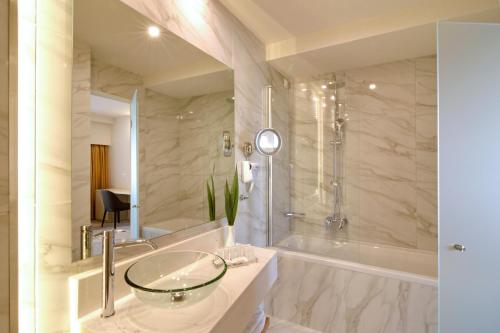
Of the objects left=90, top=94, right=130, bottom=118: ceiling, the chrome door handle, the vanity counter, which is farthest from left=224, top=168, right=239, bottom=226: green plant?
the chrome door handle

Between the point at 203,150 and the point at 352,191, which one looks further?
the point at 352,191

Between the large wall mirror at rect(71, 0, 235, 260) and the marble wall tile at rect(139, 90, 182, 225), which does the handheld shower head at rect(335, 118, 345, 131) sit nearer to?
the large wall mirror at rect(71, 0, 235, 260)

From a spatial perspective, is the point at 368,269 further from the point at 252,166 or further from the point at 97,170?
the point at 97,170

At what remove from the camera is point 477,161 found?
136cm

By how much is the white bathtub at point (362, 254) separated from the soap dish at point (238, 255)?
2.56 feet

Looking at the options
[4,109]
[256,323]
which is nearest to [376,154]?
[256,323]

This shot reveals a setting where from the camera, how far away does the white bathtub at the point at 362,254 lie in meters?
2.27

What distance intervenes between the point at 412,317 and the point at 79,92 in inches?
97.4

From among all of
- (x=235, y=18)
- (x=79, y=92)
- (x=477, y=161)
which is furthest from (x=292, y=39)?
(x=79, y=92)

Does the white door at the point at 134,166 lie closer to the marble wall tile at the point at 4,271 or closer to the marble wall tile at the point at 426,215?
the marble wall tile at the point at 4,271

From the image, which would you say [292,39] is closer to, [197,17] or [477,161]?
[197,17]

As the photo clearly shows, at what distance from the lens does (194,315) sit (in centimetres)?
102

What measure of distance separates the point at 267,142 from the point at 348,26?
121 cm

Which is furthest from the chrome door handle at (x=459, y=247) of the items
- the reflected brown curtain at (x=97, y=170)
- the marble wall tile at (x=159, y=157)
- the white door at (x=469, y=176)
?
the reflected brown curtain at (x=97, y=170)
